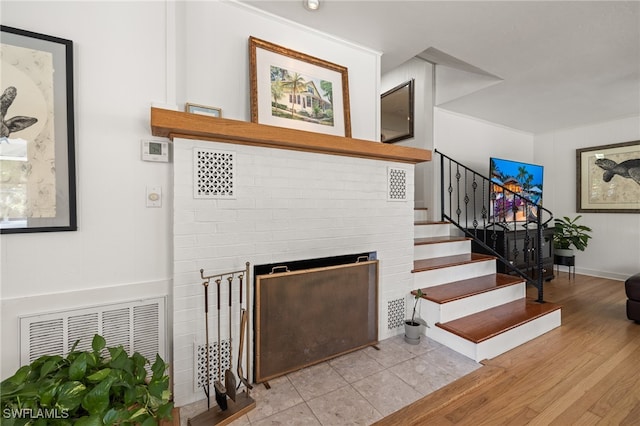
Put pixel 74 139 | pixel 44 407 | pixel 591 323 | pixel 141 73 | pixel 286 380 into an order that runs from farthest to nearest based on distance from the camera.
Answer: pixel 591 323
pixel 286 380
pixel 141 73
pixel 74 139
pixel 44 407

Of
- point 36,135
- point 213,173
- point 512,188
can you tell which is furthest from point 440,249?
point 36,135

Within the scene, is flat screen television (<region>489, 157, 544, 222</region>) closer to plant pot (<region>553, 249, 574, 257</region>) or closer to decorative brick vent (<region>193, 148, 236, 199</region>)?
Answer: plant pot (<region>553, 249, 574, 257</region>)

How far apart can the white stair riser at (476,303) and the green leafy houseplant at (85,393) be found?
198 centimetres

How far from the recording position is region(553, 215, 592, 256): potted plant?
4434 mm

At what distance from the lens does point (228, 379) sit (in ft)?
5.04

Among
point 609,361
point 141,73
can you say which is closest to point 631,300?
point 609,361

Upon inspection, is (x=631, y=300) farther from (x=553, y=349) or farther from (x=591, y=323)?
(x=553, y=349)

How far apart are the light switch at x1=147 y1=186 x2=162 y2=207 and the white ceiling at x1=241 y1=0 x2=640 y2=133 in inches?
55.4

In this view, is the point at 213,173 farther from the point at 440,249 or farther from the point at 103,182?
the point at 440,249

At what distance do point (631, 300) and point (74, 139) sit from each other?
4722 millimetres

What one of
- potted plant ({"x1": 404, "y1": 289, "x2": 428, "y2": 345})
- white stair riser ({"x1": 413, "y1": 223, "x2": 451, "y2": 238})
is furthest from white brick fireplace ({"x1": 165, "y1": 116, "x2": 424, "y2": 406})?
white stair riser ({"x1": 413, "y1": 223, "x2": 451, "y2": 238})

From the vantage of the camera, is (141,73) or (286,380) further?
(286,380)

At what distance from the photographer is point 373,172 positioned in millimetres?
2316

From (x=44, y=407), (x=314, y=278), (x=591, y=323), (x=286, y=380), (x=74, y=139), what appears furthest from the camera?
(x=591, y=323)
